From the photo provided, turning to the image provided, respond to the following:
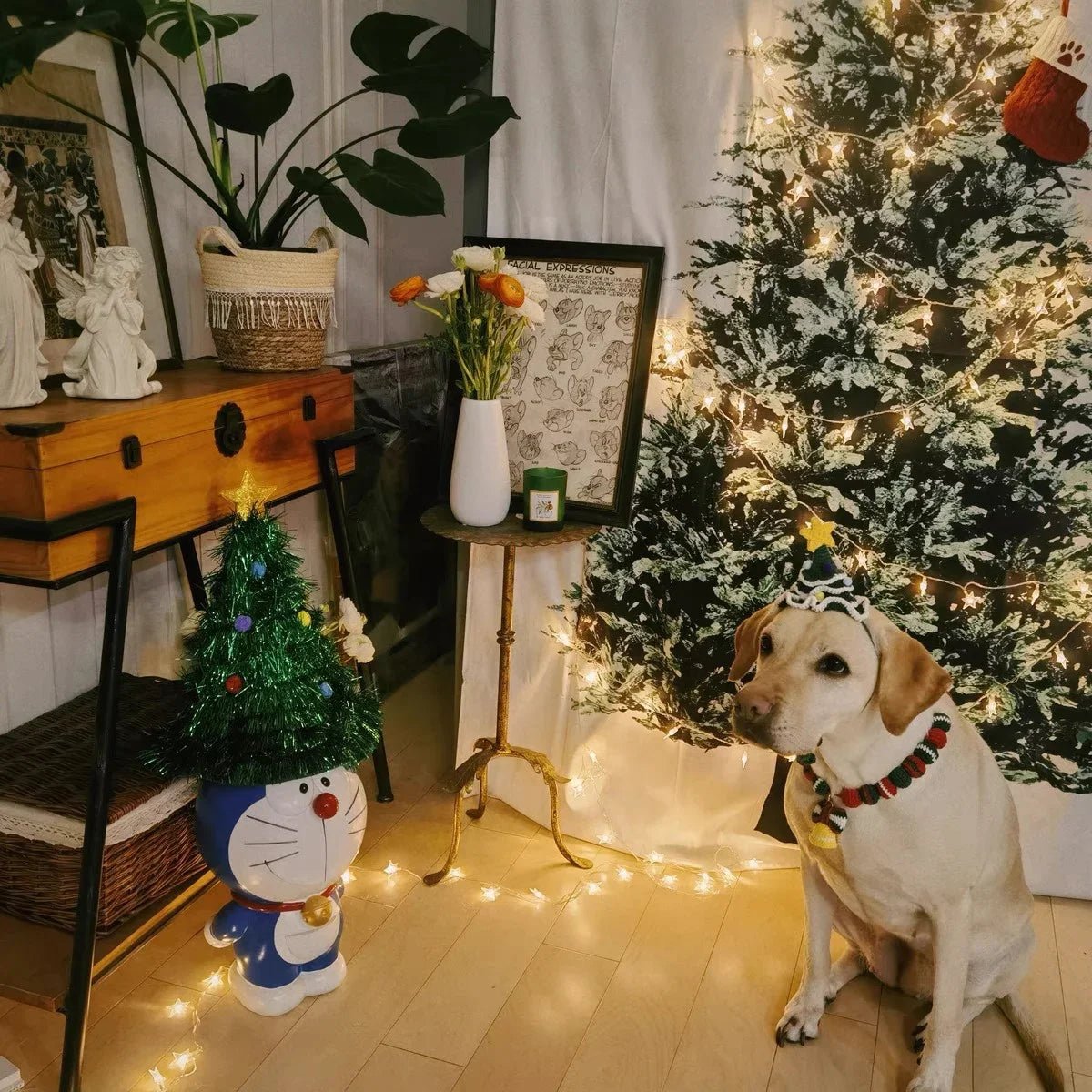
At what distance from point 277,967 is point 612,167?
1695 mm

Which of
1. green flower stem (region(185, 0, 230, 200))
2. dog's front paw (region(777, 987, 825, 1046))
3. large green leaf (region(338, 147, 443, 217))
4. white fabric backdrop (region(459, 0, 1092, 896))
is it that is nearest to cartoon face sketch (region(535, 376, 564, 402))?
white fabric backdrop (region(459, 0, 1092, 896))

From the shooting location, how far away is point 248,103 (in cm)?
179

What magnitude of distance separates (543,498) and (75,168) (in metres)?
1.03

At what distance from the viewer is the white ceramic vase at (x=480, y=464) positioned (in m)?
2.19

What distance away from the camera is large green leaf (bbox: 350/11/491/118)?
1.92 m

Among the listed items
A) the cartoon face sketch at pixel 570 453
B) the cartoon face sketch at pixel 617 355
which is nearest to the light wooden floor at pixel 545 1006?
the cartoon face sketch at pixel 570 453

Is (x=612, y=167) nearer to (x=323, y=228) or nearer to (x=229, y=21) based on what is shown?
(x=323, y=228)

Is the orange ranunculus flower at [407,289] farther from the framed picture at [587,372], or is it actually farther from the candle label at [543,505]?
the candle label at [543,505]

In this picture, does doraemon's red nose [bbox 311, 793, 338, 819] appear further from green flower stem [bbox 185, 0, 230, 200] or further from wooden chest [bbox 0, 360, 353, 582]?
green flower stem [bbox 185, 0, 230, 200]

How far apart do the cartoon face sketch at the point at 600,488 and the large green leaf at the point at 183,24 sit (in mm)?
1137

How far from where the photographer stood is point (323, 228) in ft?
6.93

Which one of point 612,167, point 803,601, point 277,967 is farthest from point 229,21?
point 277,967

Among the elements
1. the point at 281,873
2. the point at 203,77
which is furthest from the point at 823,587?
the point at 203,77

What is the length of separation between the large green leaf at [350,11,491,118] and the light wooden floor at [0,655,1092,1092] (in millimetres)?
1612
